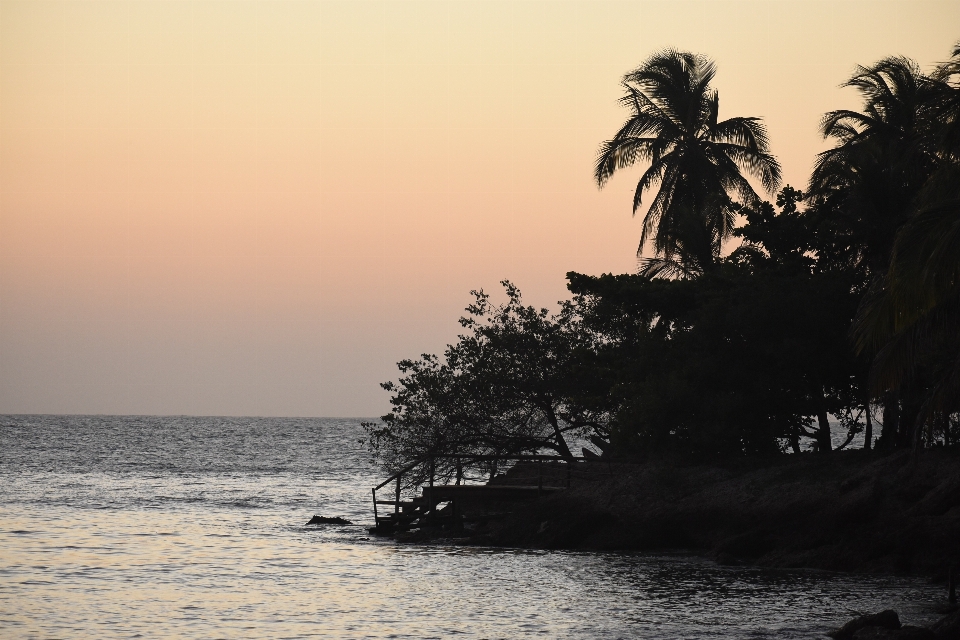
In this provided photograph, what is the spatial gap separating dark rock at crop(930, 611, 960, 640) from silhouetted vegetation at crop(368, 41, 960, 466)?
28.6ft

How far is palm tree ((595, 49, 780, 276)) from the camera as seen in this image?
36938mm

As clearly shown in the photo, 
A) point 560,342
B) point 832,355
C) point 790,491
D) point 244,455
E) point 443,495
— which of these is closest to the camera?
point 790,491

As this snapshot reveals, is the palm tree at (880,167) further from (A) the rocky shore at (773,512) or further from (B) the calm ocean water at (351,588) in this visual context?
(B) the calm ocean water at (351,588)

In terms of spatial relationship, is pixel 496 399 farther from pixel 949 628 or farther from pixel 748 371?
pixel 949 628

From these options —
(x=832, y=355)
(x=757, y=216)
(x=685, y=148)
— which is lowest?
(x=832, y=355)

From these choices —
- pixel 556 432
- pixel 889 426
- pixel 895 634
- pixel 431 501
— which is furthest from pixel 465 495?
pixel 895 634

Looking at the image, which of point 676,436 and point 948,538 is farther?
point 676,436

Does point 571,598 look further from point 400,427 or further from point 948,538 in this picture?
point 400,427

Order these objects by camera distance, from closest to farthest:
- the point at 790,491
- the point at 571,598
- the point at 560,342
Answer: the point at 571,598 → the point at 790,491 → the point at 560,342

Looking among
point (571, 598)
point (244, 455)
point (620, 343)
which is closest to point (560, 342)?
point (620, 343)

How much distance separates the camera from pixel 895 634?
15070 mm

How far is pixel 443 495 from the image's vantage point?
3372 centimetres

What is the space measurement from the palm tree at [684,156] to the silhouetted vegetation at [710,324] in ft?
0.21

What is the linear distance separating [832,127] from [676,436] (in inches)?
487
